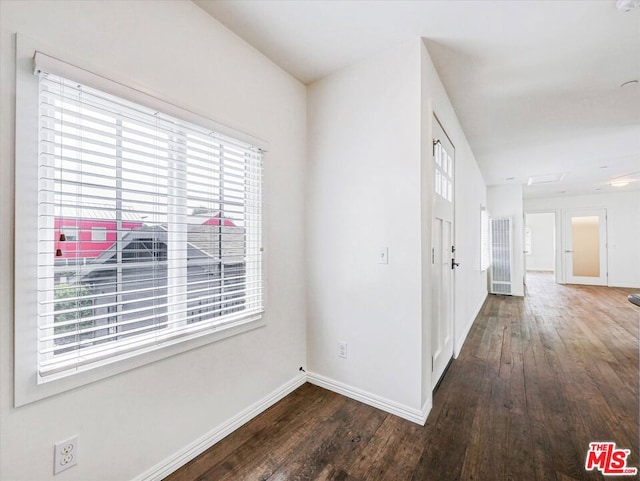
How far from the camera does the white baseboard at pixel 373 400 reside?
1940 mm

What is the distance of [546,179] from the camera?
5.94 m

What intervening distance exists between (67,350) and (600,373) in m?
4.08

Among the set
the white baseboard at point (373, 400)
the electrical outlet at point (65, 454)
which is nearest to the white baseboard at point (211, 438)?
the white baseboard at point (373, 400)

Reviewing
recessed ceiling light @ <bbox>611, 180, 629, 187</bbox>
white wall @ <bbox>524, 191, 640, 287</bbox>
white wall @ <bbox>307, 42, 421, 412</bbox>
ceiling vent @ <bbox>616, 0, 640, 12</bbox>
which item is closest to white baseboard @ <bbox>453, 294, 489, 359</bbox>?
white wall @ <bbox>307, 42, 421, 412</bbox>

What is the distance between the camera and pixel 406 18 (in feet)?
5.79

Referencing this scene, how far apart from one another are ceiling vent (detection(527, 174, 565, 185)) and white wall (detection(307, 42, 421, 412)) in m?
5.38

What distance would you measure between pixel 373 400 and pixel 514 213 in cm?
630

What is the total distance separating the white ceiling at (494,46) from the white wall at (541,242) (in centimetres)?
928

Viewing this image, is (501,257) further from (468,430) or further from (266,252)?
(266,252)

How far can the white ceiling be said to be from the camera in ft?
5.56

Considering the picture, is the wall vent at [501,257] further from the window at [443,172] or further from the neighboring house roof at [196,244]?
the neighboring house roof at [196,244]

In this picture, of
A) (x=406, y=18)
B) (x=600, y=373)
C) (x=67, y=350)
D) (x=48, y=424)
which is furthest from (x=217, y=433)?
(x=600, y=373)

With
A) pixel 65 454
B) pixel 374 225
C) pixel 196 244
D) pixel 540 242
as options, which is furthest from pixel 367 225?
pixel 540 242

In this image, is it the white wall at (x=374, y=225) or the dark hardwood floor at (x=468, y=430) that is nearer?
the dark hardwood floor at (x=468, y=430)
